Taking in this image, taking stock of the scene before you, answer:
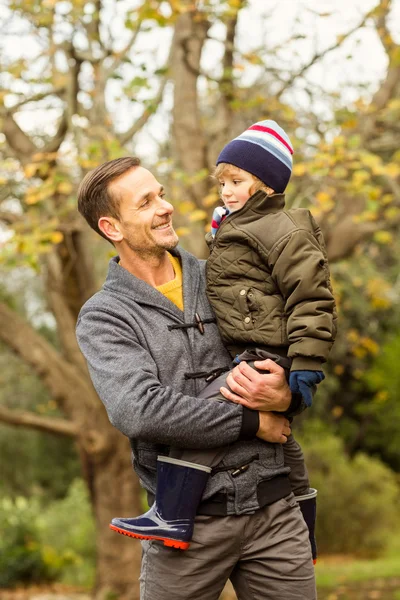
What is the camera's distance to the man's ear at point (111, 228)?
103 inches

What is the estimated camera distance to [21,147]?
7.29 meters

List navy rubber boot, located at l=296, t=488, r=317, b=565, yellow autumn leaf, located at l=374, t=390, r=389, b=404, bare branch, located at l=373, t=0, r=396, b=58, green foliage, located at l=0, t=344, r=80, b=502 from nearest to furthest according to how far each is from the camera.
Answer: navy rubber boot, located at l=296, t=488, r=317, b=565
bare branch, located at l=373, t=0, r=396, b=58
yellow autumn leaf, located at l=374, t=390, r=389, b=404
green foliage, located at l=0, t=344, r=80, b=502

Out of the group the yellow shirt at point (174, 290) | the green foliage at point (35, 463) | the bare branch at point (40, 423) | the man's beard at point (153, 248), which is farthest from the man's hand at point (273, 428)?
the green foliage at point (35, 463)

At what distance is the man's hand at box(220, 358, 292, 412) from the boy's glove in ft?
0.25

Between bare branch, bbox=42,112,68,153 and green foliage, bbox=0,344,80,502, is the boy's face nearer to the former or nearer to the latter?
bare branch, bbox=42,112,68,153

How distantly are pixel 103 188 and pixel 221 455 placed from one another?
936 millimetres

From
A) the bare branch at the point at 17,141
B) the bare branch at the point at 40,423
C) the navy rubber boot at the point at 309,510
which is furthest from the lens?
the bare branch at the point at 40,423

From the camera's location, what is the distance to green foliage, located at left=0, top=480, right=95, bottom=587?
10.9m

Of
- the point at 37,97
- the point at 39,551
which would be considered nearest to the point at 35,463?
the point at 39,551

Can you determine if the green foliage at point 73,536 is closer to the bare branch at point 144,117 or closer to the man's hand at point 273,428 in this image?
the bare branch at point 144,117

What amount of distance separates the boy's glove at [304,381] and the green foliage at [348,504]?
10.4 meters

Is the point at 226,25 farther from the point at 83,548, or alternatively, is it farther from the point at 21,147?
the point at 83,548

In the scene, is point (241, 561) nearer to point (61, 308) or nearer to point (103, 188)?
point (103, 188)

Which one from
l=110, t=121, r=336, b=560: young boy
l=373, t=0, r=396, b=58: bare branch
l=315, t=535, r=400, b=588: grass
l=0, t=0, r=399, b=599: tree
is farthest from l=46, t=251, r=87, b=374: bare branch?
l=110, t=121, r=336, b=560: young boy
